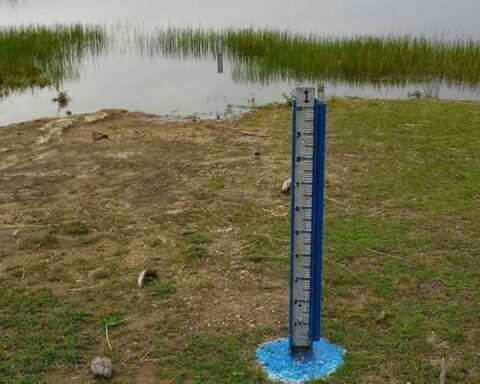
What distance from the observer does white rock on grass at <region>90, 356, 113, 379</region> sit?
10.0 ft

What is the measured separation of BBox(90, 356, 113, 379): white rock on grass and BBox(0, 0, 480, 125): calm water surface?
22.0 feet

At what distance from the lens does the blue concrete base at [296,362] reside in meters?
3.03

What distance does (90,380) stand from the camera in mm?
3070

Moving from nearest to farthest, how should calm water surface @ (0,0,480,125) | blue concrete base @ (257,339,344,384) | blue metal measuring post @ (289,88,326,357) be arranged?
1. blue metal measuring post @ (289,88,326,357)
2. blue concrete base @ (257,339,344,384)
3. calm water surface @ (0,0,480,125)

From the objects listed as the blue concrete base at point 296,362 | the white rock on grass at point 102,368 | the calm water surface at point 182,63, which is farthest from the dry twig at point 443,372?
the calm water surface at point 182,63

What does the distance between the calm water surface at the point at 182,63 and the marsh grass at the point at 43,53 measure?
332 mm

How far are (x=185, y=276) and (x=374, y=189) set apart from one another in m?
2.05

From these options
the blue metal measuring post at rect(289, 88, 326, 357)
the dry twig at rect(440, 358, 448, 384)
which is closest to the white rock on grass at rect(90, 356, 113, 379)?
the blue metal measuring post at rect(289, 88, 326, 357)

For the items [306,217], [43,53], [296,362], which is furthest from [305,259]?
[43,53]

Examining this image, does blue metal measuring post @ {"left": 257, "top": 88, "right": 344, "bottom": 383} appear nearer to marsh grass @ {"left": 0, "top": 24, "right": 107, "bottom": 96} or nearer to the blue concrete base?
the blue concrete base

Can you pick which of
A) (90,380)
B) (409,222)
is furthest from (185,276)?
(409,222)

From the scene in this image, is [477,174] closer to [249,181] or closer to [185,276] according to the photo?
[249,181]

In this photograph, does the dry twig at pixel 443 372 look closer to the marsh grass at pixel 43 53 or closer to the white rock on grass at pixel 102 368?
the white rock on grass at pixel 102 368

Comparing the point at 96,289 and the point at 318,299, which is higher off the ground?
the point at 318,299
